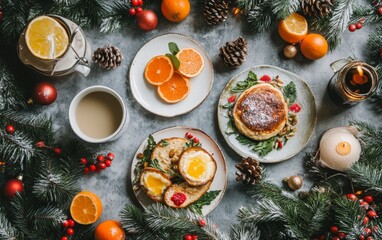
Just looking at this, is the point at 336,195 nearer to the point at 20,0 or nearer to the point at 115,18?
the point at 115,18

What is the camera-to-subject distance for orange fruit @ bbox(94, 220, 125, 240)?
1.83 m

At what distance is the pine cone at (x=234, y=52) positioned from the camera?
1.94 m

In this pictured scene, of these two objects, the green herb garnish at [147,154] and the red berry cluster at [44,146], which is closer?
the red berry cluster at [44,146]

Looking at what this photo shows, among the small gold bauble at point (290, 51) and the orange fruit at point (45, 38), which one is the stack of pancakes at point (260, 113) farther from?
the orange fruit at point (45, 38)

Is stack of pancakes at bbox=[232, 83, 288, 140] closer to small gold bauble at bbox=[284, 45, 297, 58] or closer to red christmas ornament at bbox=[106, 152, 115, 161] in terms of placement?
small gold bauble at bbox=[284, 45, 297, 58]

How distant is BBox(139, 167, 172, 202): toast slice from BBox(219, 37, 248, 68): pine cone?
0.50m

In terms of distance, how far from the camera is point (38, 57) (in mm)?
1767

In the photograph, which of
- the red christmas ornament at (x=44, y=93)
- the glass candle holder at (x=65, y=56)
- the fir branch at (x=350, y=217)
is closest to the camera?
the fir branch at (x=350, y=217)

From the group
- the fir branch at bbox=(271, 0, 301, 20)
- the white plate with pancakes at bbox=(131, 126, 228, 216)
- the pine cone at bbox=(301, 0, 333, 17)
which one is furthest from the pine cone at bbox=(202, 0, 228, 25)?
the white plate with pancakes at bbox=(131, 126, 228, 216)

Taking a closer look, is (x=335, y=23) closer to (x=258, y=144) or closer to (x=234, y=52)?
(x=234, y=52)

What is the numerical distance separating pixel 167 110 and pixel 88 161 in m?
0.36

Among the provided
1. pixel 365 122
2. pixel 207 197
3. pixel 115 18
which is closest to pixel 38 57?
pixel 115 18

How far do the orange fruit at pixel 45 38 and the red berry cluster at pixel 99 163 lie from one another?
0.42 metres

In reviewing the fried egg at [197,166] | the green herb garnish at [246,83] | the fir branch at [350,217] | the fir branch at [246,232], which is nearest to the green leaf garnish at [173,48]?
the green herb garnish at [246,83]
